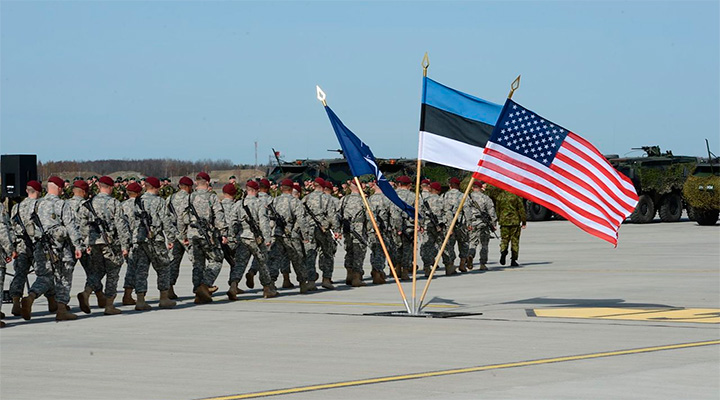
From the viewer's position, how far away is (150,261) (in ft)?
50.5

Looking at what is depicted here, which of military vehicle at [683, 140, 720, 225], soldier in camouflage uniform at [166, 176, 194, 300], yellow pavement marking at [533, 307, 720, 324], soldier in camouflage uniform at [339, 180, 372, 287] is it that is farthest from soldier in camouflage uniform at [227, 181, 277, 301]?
military vehicle at [683, 140, 720, 225]

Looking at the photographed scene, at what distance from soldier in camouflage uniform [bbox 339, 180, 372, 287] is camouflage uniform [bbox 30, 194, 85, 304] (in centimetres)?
564

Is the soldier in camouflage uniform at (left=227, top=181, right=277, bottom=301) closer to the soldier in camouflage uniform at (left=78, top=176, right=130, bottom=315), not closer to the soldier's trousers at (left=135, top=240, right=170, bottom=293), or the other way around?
the soldier's trousers at (left=135, top=240, right=170, bottom=293)

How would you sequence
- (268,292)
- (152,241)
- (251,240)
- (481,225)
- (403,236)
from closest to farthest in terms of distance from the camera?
1. (152,241)
2. (251,240)
3. (268,292)
4. (403,236)
5. (481,225)

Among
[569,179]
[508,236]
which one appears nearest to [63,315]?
[569,179]

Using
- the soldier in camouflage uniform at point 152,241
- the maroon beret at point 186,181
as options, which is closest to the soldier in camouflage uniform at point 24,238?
the soldier in camouflage uniform at point 152,241

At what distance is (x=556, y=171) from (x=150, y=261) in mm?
5148

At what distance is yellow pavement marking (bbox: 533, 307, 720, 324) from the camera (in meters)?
13.3

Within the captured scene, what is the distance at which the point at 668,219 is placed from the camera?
136 ft

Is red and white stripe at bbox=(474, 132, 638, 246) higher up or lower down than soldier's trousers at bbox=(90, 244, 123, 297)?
higher up

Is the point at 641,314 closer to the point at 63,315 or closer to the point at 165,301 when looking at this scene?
the point at 165,301

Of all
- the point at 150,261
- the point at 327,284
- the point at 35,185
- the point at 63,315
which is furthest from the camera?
the point at 327,284

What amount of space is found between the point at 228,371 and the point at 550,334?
362 cm

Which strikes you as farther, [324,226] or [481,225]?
[481,225]
